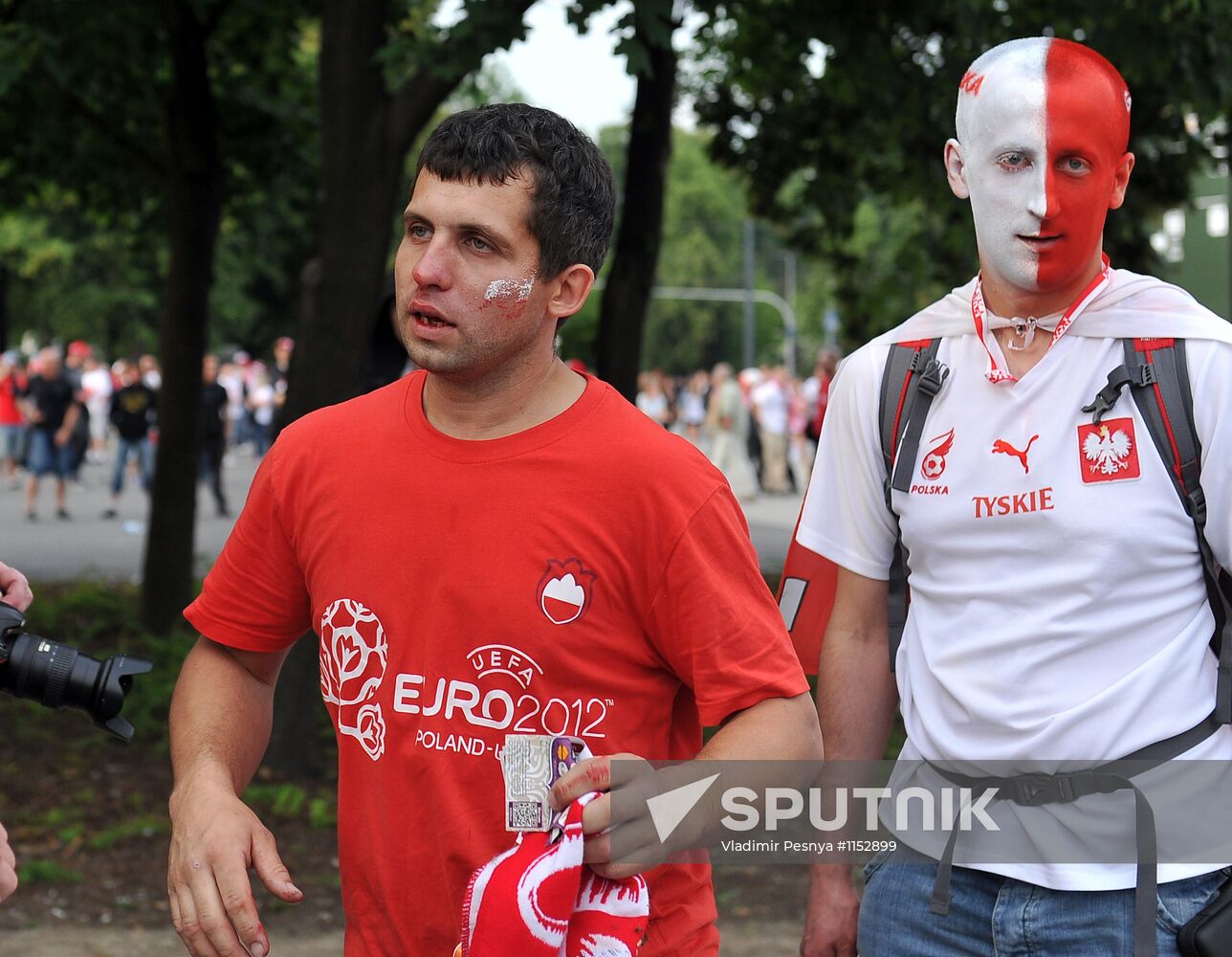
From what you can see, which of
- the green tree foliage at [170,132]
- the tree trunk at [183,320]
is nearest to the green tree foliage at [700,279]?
the green tree foliage at [170,132]

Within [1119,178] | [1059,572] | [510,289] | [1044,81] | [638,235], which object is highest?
[638,235]

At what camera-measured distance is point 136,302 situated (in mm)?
45750

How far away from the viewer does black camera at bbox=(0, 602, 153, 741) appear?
7.01 ft

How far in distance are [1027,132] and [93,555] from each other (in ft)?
45.9

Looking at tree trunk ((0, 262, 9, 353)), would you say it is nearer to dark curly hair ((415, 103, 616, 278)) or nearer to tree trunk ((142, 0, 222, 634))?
tree trunk ((142, 0, 222, 634))

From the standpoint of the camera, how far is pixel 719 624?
7.37 ft

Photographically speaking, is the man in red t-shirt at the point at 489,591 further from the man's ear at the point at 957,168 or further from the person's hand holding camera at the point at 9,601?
the man's ear at the point at 957,168

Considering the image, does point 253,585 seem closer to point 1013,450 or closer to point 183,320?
point 1013,450

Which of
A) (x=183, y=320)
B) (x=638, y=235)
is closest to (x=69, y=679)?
(x=638, y=235)

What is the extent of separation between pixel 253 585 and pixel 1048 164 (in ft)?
4.87

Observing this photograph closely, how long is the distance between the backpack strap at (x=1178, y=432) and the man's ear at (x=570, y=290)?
82 cm

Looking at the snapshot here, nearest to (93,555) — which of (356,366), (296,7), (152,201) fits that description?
(152,201)

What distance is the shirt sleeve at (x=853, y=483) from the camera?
2.85 metres

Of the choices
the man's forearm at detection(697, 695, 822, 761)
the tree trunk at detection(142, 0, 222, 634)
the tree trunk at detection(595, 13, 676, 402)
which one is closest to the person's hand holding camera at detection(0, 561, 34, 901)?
the man's forearm at detection(697, 695, 822, 761)
